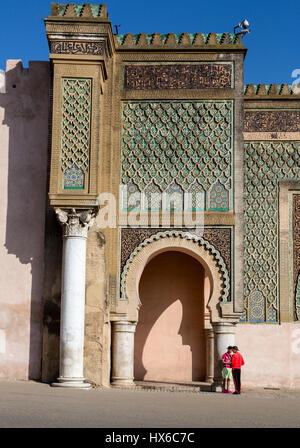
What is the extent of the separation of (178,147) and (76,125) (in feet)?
5.06

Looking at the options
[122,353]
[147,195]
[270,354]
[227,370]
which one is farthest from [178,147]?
[270,354]

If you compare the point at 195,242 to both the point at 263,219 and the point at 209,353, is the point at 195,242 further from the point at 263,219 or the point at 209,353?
the point at 209,353

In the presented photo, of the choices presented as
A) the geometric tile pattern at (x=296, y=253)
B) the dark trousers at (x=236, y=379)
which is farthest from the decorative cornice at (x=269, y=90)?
the dark trousers at (x=236, y=379)

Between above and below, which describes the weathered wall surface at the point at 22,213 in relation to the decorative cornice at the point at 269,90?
below

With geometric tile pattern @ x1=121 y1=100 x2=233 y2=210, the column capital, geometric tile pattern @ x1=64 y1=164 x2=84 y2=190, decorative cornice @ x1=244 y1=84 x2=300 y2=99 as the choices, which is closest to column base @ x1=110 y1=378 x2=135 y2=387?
the column capital

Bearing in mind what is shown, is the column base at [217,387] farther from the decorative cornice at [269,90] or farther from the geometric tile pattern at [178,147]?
the decorative cornice at [269,90]

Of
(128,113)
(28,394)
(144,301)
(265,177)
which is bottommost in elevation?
(28,394)

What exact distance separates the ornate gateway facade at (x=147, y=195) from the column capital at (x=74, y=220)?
0.02 meters

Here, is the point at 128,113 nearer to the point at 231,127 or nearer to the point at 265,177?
the point at 231,127

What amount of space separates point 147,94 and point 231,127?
123 cm

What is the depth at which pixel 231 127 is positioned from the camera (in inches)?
387

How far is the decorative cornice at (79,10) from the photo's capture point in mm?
9211

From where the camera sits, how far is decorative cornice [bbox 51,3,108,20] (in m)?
9.21
